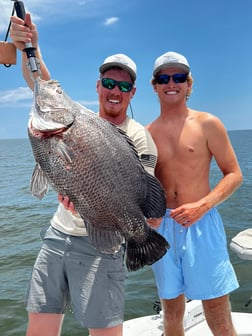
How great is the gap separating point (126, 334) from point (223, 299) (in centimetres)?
147

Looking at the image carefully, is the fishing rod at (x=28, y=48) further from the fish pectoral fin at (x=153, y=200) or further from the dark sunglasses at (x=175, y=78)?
the dark sunglasses at (x=175, y=78)

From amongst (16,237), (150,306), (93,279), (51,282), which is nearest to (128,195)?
(93,279)

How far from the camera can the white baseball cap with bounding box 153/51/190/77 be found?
3.62 metres

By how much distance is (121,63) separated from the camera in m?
3.20

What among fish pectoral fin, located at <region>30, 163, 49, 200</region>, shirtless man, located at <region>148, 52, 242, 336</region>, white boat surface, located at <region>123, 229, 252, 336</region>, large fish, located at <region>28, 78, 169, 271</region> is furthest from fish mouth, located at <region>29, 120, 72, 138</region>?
white boat surface, located at <region>123, 229, 252, 336</region>

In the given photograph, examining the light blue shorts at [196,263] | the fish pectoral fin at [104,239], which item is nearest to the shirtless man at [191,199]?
the light blue shorts at [196,263]

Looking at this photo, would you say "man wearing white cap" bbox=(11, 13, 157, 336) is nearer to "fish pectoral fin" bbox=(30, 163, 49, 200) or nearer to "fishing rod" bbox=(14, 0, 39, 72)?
"fishing rod" bbox=(14, 0, 39, 72)

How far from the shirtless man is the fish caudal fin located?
807 mm

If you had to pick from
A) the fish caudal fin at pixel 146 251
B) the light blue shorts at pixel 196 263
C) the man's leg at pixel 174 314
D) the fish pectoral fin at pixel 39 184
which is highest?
the fish pectoral fin at pixel 39 184

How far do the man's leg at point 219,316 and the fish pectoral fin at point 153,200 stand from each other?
4.16 feet

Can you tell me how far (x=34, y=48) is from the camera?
2.92m

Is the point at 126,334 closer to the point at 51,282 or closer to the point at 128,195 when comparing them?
the point at 51,282

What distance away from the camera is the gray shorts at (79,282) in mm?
3082

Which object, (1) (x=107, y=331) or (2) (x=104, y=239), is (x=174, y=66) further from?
(1) (x=107, y=331)
